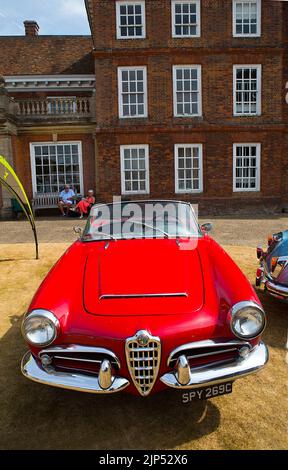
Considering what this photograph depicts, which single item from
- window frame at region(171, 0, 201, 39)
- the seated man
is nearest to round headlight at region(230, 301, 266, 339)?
the seated man

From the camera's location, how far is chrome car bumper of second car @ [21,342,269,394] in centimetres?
232

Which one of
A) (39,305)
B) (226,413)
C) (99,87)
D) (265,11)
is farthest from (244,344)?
(265,11)

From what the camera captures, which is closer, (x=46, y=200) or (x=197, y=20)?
(x=197, y=20)

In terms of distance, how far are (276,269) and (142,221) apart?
1682mm

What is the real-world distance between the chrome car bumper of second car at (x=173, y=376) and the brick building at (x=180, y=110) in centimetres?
1305

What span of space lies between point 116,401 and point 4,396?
926 millimetres

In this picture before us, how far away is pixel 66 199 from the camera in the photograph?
1495cm

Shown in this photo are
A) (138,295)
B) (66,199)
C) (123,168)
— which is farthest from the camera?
(123,168)

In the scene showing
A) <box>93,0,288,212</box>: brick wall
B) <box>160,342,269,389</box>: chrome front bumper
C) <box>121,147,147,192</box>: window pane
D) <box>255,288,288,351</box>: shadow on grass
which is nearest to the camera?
<box>160,342,269,389</box>: chrome front bumper

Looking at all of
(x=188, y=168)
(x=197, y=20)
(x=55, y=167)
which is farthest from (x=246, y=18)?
(x=55, y=167)

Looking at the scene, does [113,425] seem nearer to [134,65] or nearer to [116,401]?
[116,401]

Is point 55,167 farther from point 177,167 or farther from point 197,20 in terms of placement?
point 197,20

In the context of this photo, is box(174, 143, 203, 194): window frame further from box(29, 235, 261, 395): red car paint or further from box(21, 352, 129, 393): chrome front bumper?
box(21, 352, 129, 393): chrome front bumper

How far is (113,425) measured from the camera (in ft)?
8.25
